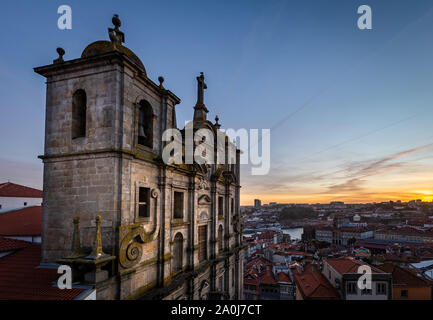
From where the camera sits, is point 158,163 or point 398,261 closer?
point 158,163

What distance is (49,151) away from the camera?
11.9m

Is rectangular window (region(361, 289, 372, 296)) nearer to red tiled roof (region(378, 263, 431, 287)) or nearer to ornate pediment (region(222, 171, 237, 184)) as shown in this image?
red tiled roof (region(378, 263, 431, 287))

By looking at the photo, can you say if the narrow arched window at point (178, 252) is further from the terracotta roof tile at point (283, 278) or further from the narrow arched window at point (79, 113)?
the terracotta roof tile at point (283, 278)

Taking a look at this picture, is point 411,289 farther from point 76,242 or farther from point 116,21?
point 116,21

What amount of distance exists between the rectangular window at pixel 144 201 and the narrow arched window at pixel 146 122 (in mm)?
2313

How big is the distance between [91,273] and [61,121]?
6737 mm

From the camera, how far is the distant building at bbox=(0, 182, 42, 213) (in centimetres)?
2592

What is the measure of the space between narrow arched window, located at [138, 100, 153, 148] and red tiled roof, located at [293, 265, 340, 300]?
30.6 meters

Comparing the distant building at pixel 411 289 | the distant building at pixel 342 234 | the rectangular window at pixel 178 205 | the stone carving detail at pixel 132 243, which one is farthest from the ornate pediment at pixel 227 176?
the distant building at pixel 342 234

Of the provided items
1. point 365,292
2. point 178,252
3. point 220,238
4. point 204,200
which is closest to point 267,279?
point 365,292

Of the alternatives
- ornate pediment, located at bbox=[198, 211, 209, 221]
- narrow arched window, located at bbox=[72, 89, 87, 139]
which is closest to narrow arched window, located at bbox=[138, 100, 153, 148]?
narrow arched window, located at bbox=[72, 89, 87, 139]

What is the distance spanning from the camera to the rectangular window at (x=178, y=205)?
1630 centimetres
